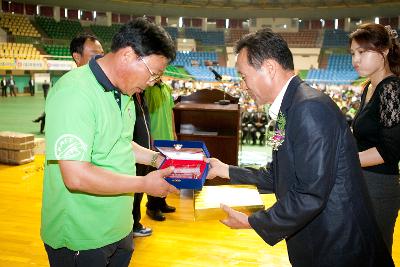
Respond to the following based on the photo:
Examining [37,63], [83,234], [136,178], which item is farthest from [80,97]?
[37,63]

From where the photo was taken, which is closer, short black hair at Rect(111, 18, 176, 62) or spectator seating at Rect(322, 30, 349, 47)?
short black hair at Rect(111, 18, 176, 62)

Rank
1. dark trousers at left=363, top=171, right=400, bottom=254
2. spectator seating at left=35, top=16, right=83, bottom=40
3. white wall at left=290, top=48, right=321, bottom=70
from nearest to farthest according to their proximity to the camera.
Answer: dark trousers at left=363, top=171, right=400, bottom=254 < spectator seating at left=35, top=16, right=83, bottom=40 < white wall at left=290, top=48, right=321, bottom=70

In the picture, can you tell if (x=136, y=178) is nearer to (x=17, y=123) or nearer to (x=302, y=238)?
(x=302, y=238)

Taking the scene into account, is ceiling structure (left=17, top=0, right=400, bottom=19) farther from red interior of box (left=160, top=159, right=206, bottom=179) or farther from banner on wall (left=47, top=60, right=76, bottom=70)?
red interior of box (left=160, top=159, right=206, bottom=179)

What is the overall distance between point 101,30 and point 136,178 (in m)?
30.9

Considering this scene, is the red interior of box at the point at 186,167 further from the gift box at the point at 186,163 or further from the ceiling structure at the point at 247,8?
the ceiling structure at the point at 247,8

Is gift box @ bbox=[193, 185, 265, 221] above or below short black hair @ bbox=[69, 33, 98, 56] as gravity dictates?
below

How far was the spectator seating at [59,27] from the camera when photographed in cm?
2697

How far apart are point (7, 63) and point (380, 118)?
56.1ft

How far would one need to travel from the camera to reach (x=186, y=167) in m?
1.66

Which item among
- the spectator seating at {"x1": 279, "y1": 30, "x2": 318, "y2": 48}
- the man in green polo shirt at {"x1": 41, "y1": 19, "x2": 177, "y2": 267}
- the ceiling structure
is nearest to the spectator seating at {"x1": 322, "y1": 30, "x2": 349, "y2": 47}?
the spectator seating at {"x1": 279, "y1": 30, "x2": 318, "y2": 48}

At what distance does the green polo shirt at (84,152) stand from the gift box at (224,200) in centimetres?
29

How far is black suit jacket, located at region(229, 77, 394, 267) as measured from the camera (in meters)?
1.10

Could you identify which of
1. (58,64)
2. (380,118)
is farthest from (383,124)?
(58,64)
